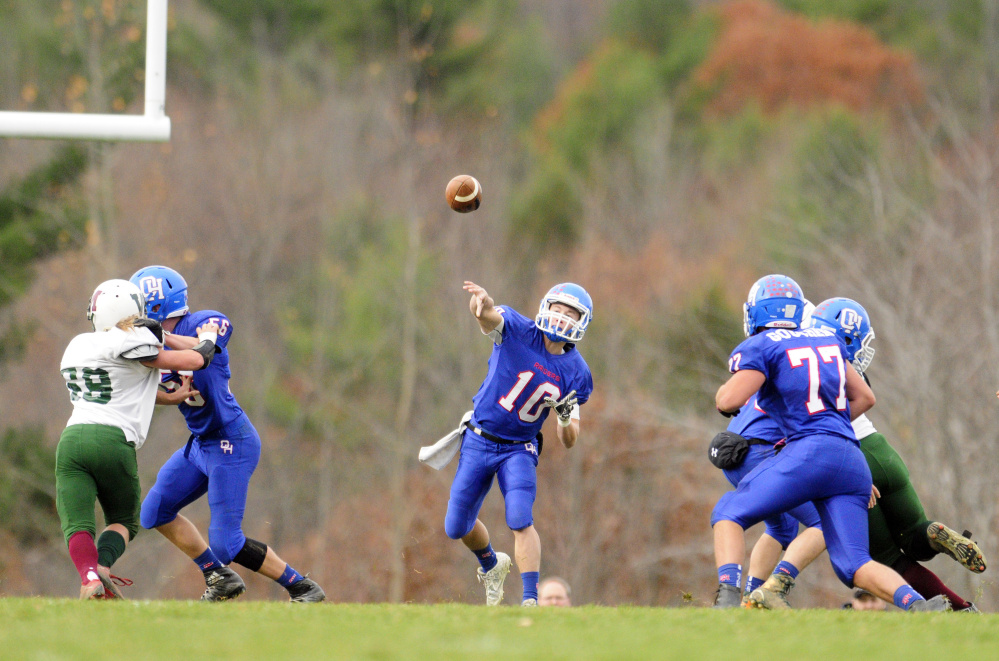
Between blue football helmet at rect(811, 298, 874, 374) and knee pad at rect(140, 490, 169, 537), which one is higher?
blue football helmet at rect(811, 298, 874, 374)

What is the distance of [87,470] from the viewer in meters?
7.11

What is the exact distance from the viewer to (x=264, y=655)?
497cm

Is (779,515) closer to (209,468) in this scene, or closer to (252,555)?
(252,555)

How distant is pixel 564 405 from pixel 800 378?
5.86ft

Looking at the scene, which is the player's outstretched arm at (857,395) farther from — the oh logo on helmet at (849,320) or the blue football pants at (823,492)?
the oh logo on helmet at (849,320)

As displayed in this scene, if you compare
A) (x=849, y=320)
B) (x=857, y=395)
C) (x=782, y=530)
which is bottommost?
(x=782, y=530)

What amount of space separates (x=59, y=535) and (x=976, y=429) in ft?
51.7

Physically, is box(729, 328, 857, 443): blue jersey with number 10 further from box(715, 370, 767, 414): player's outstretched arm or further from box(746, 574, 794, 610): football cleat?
box(746, 574, 794, 610): football cleat

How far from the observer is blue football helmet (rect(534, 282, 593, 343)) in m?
8.14

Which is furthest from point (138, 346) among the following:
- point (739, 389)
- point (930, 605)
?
point (930, 605)

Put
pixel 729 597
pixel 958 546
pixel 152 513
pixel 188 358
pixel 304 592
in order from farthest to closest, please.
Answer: pixel 304 592, pixel 152 513, pixel 958 546, pixel 188 358, pixel 729 597

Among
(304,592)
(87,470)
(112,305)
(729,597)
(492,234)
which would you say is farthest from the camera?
(492,234)

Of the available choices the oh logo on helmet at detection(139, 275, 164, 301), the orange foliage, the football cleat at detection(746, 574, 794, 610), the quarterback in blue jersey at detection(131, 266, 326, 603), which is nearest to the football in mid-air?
the quarterback in blue jersey at detection(131, 266, 326, 603)

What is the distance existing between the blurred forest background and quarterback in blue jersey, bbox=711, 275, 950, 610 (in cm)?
688
